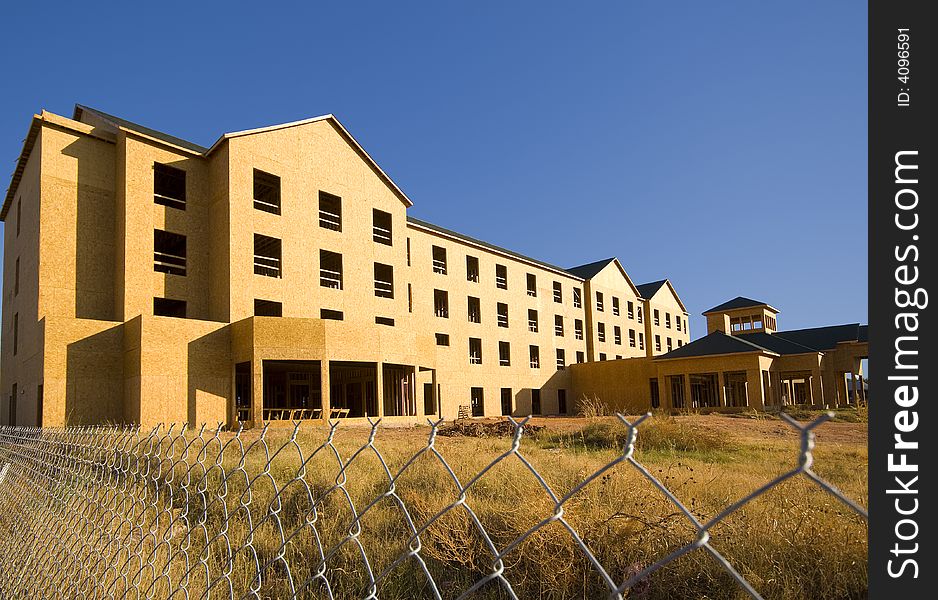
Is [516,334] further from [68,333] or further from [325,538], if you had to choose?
[325,538]

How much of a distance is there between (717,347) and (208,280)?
2438 centimetres

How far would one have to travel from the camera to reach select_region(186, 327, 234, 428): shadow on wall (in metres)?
19.6

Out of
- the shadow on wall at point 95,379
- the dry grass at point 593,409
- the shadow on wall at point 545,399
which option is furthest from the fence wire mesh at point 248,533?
the shadow on wall at point 545,399

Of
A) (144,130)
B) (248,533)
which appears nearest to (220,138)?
(144,130)

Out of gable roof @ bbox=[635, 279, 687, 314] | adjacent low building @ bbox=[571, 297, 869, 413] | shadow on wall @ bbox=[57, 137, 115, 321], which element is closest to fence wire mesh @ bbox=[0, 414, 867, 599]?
shadow on wall @ bbox=[57, 137, 115, 321]

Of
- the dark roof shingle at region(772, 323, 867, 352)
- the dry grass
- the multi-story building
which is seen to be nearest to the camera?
the dry grass

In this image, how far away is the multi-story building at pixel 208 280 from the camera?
19109 mm

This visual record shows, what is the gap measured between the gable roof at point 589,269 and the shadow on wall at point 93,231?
30034 mm

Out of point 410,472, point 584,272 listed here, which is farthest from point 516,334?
point 410,472

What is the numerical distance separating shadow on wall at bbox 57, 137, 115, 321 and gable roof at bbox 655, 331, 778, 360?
26516 millimetres

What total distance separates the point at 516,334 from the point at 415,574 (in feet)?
106

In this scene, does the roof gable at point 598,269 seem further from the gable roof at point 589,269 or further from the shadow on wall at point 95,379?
the shadow on wall at point 95,379

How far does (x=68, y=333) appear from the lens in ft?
60.7

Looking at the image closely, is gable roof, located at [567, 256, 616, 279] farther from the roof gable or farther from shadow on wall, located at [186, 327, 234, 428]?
shadow on wall, located at [186, 327, 234, 428]
